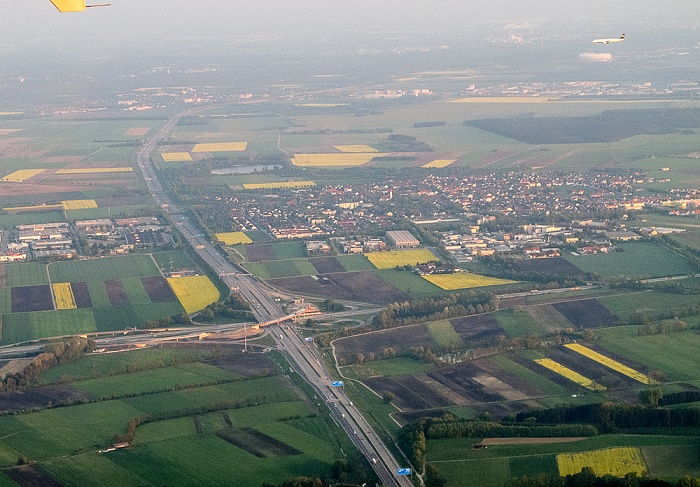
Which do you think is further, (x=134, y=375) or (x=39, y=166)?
(x=39, y=166)

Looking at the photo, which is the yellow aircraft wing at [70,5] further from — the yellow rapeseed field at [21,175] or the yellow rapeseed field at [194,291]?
the yellow rapeseed field at [21,175]

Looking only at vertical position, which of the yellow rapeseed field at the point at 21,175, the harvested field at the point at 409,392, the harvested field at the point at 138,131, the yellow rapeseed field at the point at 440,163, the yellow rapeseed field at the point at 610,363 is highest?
the harvested field at the point at 138,131

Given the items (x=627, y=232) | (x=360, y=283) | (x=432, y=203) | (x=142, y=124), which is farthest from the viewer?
(x=142, y=124)

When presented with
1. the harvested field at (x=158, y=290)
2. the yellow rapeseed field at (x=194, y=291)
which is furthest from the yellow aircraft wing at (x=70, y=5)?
the harvested field at (x=158, y=290)

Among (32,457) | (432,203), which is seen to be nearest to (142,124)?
(432,203)

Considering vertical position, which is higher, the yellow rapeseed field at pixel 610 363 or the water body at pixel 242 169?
the water body at pixel 242 169

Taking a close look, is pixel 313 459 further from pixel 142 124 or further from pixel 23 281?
pixel 142 124

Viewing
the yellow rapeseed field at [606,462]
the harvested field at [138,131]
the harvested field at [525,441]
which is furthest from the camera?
the harvested field at [138,131]
